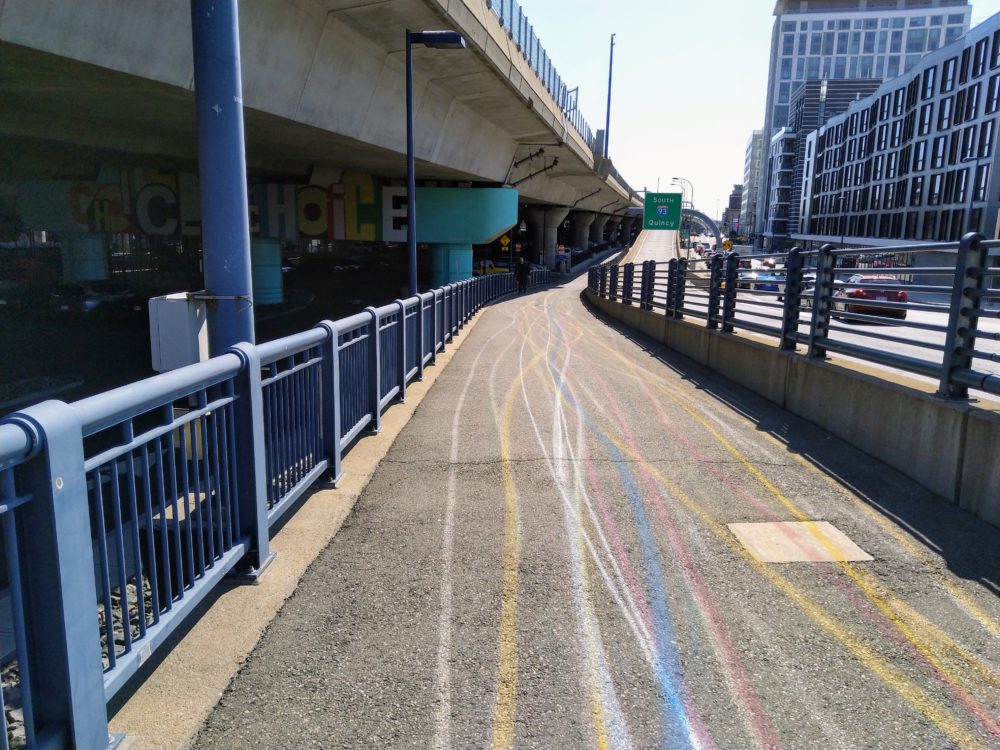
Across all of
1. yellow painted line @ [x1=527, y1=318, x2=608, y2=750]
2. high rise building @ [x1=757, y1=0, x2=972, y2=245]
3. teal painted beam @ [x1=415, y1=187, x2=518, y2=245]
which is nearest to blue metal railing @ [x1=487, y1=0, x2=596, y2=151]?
teal painted beam @ [x1=415, y1=187, x2=518, y2=245]

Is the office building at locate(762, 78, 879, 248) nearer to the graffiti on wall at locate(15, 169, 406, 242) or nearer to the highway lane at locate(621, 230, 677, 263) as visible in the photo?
the highway lane at locate(621, 230, 677, 263)

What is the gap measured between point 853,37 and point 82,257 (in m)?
148

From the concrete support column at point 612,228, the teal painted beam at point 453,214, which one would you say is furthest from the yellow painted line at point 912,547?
the concrete support column at point 612,228

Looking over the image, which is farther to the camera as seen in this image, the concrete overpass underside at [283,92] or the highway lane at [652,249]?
the highway lane at [652,249]

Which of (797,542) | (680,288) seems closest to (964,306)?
(797,542)

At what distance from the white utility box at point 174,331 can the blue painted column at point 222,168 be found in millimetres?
298

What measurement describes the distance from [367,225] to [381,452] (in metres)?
22.9

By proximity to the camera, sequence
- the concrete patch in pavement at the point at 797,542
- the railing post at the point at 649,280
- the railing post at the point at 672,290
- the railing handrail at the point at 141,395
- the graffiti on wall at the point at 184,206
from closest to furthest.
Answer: the railing handrail at the point at 141,395, the concrete patch in pavement at the point at 797,542, the railing post at the point at 672,290, the railing post at the point at 649,280, the graffiti on wall at the point at 184,206

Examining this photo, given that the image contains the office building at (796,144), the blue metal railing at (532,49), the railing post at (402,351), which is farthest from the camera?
the office building at (796,144)

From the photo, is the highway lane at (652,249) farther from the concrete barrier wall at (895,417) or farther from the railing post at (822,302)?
the railing post at (822,302)

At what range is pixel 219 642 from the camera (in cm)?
350

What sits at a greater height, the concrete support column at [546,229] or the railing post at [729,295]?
the concrete support column at [546,229]

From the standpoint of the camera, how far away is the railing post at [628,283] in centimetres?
2236

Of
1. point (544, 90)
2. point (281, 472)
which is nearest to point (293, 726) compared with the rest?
point (281, 472)
